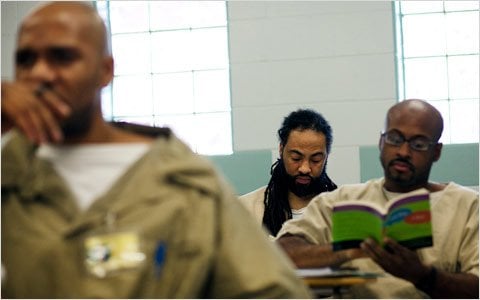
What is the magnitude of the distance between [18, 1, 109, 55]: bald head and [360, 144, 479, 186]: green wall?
15.5ft

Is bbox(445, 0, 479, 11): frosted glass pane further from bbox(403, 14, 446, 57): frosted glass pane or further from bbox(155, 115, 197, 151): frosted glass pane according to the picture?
bbox(155, 115, 197, 151): frosted glass pane

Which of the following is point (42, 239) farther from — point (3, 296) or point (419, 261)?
point (419, 261)

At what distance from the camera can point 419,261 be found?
3061 mm

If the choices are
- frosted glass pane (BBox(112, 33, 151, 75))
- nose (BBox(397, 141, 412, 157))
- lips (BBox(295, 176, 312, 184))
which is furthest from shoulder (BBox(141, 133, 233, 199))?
frosted glass pane (BBox(112, 33, 151, 75))

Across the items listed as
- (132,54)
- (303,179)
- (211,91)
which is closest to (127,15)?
(132,54)

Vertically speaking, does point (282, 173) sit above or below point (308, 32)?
below

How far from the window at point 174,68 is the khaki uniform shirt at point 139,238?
5.18 m

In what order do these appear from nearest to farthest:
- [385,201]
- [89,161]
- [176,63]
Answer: [89,161], [385,201], [176,63]

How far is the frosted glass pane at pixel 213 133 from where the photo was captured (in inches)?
286

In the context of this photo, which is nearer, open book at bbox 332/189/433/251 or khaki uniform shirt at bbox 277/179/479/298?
open book at bbox 332/189/433/251

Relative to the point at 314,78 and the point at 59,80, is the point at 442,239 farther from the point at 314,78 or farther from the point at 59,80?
the point at 314,78

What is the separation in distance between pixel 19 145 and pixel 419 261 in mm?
1442

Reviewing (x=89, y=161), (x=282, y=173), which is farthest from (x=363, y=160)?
(x=89, y=161)

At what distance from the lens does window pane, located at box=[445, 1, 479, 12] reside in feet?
23.1
